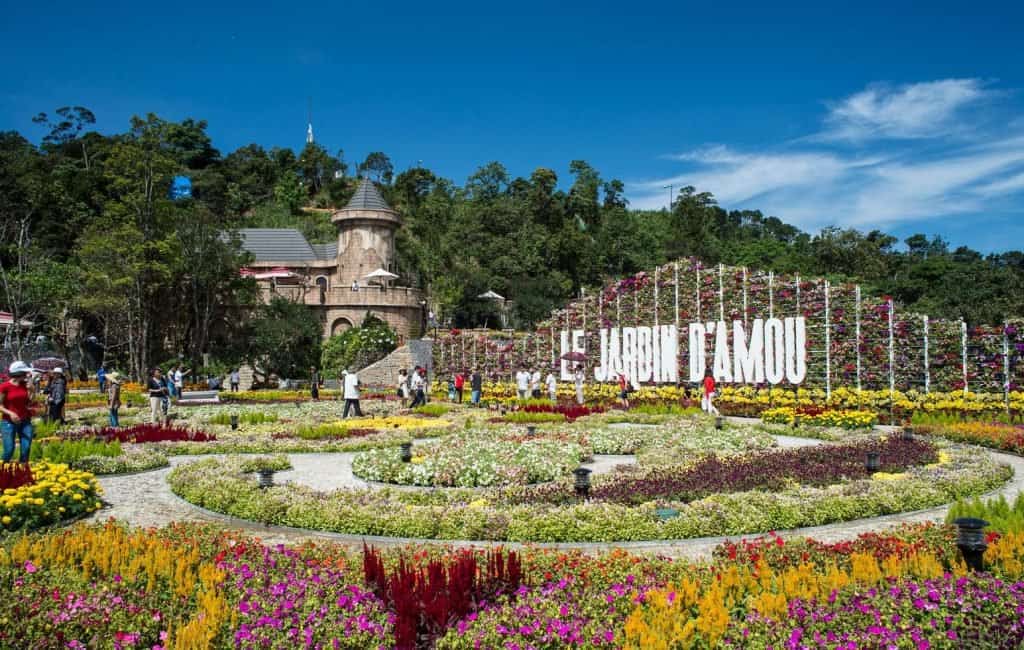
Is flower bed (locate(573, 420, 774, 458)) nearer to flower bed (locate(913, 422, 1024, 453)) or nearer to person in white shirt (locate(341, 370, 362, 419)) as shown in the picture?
flower bed (locate(913, 422, 1024, 453))

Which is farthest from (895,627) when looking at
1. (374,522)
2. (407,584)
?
(374,522)

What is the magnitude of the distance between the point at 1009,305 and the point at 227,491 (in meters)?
65.0

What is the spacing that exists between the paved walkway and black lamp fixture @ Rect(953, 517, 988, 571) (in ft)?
7.07

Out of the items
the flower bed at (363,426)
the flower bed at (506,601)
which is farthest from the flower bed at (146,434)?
the flower bed at (506,601)

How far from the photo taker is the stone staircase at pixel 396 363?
39625 mm

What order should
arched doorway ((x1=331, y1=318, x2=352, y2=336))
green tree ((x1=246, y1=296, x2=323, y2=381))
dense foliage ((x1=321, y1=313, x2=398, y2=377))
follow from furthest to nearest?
1. arched doorway ((x1=331, y1=318, x2=352, y2=336))
2. green tree ((x1=246, y1=296, x2=323, y2=381))
3. dense foliage ((x1=321, y1=313, x2=398, y2=377))

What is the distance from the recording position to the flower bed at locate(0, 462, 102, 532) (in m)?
8.25

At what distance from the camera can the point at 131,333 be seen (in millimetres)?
39000

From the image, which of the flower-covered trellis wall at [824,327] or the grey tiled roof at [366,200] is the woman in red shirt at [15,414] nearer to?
the flower-covered trellis wall at [824,327]

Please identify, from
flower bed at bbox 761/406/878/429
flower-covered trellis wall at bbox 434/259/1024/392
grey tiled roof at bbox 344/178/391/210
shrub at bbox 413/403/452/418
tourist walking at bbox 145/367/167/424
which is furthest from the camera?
grey tiled roof at bbox 344/178/391/210

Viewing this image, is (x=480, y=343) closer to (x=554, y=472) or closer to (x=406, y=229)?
(x=554, y=472)

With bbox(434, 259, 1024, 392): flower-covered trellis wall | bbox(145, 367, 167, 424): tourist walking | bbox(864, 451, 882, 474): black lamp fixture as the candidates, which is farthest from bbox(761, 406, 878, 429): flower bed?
bbox(145, 367, 167, 424): tourist walking

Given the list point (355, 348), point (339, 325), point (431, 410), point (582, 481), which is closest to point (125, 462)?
point (582, 481)

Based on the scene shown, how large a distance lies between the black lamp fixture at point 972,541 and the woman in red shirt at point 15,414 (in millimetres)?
12254
